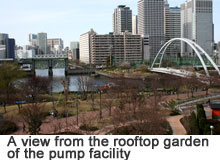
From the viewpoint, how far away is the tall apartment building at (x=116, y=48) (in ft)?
229

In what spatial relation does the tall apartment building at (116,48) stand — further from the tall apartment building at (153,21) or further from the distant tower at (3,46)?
the distant tower at (3,46)

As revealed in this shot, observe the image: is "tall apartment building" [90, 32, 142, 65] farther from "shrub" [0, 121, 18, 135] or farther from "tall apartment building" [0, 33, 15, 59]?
"shrub" [0, 121, 18, 135]

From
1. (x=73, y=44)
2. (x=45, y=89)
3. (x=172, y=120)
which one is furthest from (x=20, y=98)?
(x=73, y=44)

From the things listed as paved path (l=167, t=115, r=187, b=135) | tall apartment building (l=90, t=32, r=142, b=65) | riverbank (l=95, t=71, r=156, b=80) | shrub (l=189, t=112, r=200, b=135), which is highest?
tall apartment building (l=90, t=32, r=142, b=65)

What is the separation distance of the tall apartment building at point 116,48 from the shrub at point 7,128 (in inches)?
2262

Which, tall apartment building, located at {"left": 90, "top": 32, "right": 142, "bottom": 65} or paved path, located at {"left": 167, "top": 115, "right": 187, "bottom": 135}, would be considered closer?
paved path, located at {"left": 167, "top": 115, "right": 187, "bottom": 135}

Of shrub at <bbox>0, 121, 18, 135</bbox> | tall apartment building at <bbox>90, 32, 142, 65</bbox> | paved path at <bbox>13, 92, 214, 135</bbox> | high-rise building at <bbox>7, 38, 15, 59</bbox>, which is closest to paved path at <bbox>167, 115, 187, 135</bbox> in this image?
paved path at <bbox>13, 92, 214, 135</bbox>

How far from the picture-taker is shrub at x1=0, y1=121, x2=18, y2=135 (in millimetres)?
10831

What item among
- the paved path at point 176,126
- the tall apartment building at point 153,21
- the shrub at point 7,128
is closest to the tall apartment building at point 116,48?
the tall apartment building at point 153,21

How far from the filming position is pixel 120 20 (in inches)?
4040

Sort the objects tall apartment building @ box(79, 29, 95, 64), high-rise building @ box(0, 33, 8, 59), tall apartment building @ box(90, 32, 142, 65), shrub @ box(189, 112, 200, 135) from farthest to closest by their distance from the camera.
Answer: high-rise building @ box(0, 33, 8, 59)
tall apartment building @ box(79, 29, 95, 64)
tall apartment building @ box(90, 32, 142, 65)
shrub @ box(189, 112, 200, 135)

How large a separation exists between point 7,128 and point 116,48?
62.5 meters

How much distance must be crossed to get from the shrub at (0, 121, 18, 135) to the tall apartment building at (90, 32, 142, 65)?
57.5 meters

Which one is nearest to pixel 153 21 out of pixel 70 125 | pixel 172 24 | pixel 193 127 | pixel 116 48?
pixel 172 24
